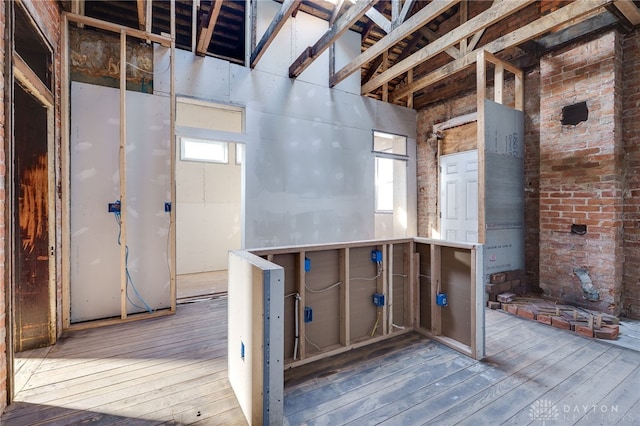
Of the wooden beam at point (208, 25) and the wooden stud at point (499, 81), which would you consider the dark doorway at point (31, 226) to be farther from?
the wooden stud at point (499, 81)

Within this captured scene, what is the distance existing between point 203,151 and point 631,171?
21.9ft

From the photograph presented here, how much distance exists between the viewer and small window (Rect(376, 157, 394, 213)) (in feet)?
26.9

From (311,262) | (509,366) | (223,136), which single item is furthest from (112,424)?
(223,136)

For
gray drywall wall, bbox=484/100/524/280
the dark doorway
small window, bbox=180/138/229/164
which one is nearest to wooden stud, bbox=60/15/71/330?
the dark doorway

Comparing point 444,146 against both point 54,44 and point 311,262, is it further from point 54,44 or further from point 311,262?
point 54,44

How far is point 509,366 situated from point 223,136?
13.3 feet

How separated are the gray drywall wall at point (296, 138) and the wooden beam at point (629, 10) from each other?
129 inches

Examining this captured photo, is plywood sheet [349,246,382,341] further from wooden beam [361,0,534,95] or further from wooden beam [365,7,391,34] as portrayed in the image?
wooden beam [365,7,391,34]

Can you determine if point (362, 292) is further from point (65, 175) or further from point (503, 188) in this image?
point (65, 175)

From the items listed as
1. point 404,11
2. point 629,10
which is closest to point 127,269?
point 404,11

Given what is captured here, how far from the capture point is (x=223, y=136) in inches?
162

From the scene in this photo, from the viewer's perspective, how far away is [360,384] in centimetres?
208

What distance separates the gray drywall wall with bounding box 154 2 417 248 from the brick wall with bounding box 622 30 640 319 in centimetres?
330

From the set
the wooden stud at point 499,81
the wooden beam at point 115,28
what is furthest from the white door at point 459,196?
the wooden beam at point 115,28
